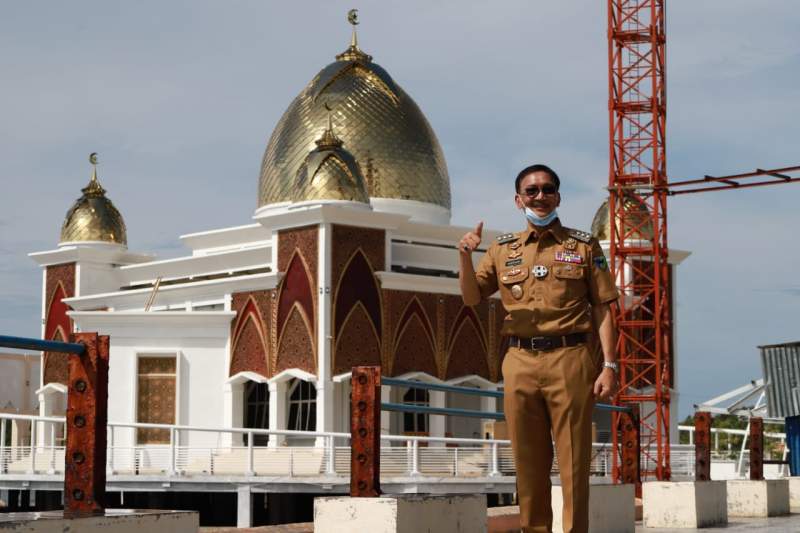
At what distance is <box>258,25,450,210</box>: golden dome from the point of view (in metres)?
37.5

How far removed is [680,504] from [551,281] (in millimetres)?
5740

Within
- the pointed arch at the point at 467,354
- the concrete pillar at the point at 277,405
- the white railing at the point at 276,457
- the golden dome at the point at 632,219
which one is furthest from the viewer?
the golden dome at the point at 632,219

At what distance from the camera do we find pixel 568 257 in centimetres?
670

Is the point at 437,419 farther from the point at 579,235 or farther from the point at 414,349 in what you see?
the point at 579,235

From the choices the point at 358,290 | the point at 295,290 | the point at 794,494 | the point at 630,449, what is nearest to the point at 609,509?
the point at 630,449

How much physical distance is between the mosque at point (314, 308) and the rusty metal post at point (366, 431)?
23676mm

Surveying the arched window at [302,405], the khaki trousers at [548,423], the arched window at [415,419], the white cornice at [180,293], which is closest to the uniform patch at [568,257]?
the khaki trousers at [548,423]

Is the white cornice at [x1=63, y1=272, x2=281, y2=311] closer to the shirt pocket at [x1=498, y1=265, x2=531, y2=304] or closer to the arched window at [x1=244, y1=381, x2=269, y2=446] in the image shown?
the arched window at [x1=244, y1=381, x2=269, y2=446]

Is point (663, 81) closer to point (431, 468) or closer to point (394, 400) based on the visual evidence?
point (394, 400)

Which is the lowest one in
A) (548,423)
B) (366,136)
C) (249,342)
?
(548,423)

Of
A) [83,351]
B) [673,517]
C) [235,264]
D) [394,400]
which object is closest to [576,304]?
[83,351]

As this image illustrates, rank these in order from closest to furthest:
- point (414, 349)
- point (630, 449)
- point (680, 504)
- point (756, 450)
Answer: point (630, 449) < point (680, 504) < point (756, 450) < point (414, 349)

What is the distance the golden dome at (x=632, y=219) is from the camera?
38.7 metres

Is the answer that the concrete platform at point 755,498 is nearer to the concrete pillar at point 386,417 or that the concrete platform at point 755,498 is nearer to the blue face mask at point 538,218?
the blue face mask at point 538,218
